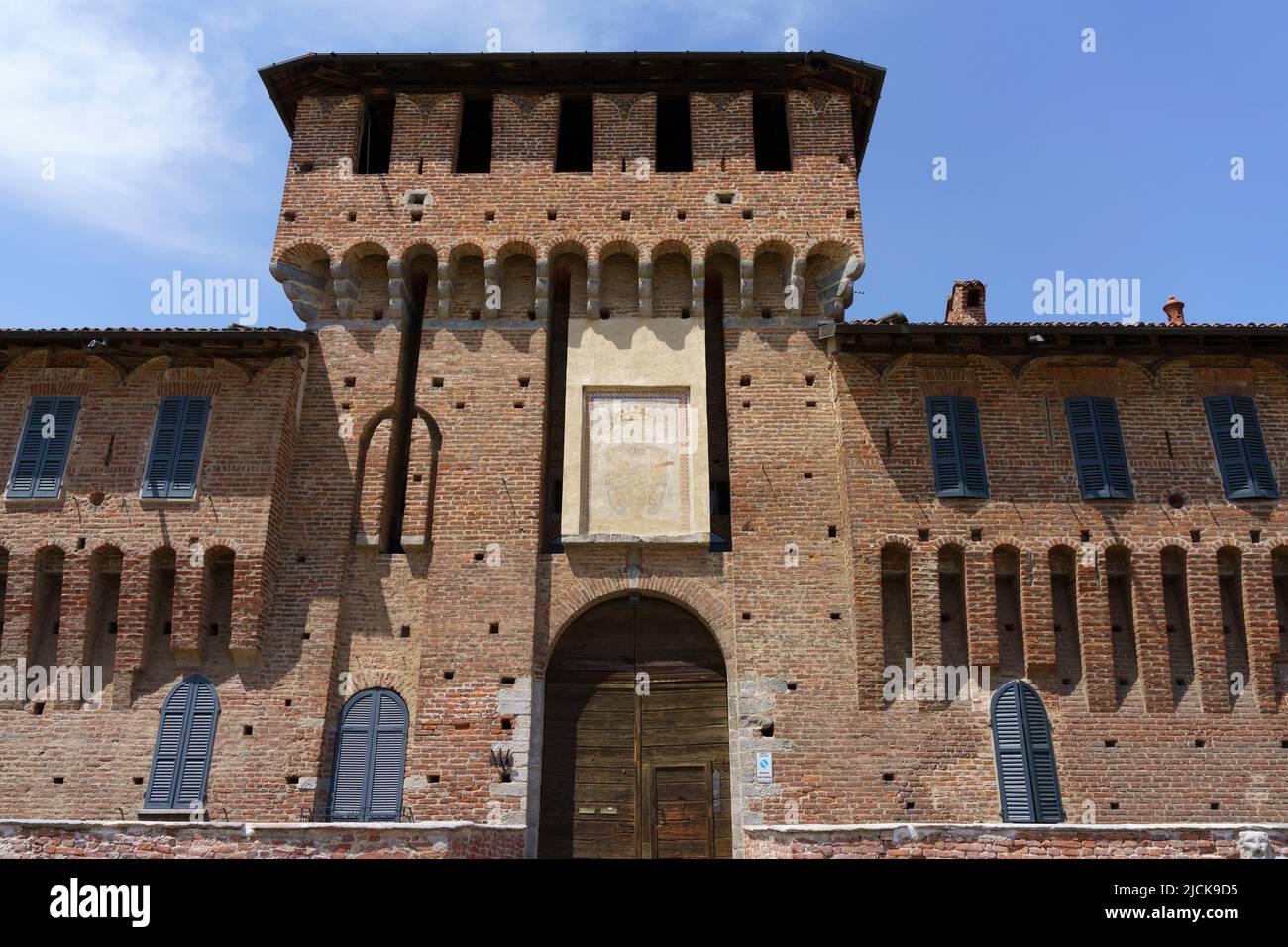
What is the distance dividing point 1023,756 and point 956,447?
15.9 ft

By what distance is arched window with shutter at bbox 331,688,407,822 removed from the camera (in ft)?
56.0

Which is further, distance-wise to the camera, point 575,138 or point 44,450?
point 575,138

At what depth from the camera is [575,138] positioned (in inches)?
903

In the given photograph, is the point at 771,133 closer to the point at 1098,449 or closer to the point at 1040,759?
the point at 1098,449

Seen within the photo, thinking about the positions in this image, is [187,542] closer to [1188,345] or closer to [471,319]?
[471,319]

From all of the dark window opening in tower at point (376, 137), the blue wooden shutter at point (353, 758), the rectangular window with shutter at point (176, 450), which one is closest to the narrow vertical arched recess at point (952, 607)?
the blue wooden shutter at point (353, 758)

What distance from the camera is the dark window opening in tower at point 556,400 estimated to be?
62.7 ft

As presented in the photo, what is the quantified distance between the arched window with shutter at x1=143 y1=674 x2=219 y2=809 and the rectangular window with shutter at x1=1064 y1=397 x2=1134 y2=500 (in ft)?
45.3

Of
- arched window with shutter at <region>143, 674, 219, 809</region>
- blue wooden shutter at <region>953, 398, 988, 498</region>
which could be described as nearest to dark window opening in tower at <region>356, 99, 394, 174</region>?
arched window with shutter at <region>143, 674, 219, 809</region>

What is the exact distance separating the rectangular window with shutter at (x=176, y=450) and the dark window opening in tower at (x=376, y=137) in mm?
5824

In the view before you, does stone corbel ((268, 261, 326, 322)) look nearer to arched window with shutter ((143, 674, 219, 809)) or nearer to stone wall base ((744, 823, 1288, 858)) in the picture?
arched window with shutter ((143, 674, 219, 809))

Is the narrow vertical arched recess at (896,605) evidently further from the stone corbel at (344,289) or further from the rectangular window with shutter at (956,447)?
the stone corbel at (344,289)

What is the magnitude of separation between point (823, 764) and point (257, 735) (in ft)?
27.2

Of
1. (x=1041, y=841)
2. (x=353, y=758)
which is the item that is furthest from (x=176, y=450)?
(x=1041, y=841)
